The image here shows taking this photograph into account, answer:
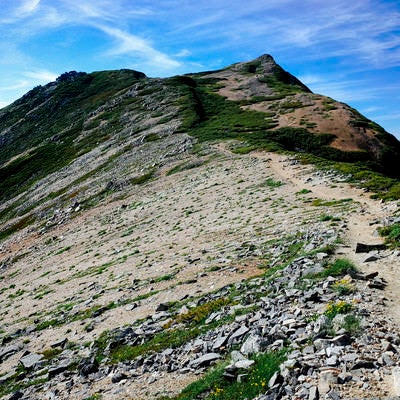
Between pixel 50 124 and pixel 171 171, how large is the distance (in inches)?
4923

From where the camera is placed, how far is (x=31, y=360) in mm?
19500

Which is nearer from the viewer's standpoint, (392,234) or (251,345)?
(251,345)

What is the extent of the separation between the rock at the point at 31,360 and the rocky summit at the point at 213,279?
85 mm

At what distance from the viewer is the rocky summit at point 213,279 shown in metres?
11.2

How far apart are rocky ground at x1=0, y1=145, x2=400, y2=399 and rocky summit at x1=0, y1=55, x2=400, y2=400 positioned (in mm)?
81

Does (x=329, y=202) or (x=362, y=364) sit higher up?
(x=329, y=202)

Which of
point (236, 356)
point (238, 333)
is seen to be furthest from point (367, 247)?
point (236, 356)

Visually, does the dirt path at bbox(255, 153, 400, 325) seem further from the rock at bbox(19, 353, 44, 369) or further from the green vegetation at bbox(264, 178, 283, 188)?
the rock at bbox(19, 353, 44, 369)

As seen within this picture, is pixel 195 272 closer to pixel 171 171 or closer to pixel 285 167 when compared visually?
pixel 285 167

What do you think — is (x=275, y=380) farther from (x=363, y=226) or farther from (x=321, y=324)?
(x=363, y=226)

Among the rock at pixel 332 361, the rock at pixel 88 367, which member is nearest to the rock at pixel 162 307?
the rock at pixel 88 367

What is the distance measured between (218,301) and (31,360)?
996cm

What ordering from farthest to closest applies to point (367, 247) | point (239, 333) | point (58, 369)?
point (367, 247) < point (58, 369) < point (239, 333)

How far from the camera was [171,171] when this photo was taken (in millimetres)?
67000
